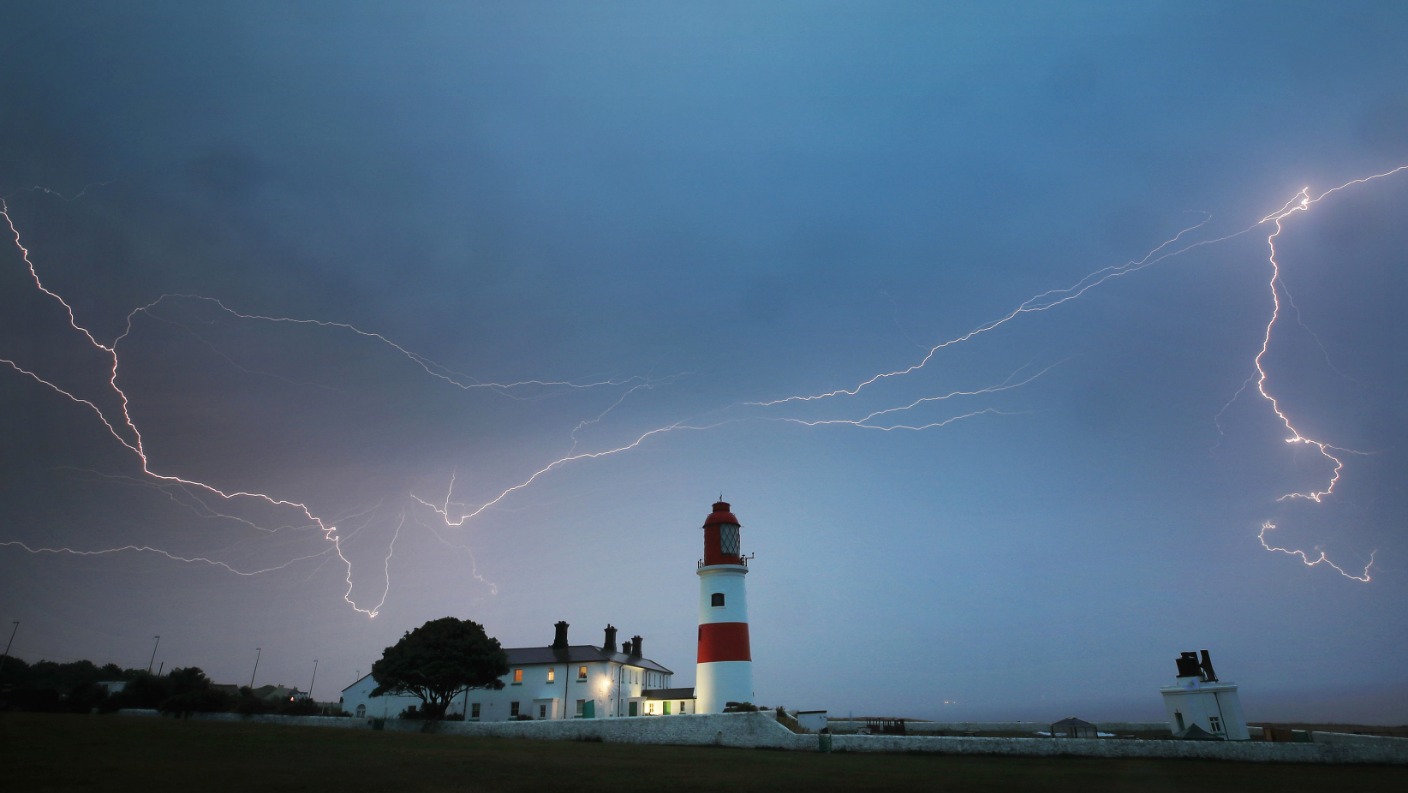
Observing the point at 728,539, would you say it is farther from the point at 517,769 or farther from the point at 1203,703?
the point at 1203,703

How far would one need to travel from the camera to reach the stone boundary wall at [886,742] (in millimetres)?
21516

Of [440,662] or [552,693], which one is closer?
[440,662]

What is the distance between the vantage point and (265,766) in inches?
572

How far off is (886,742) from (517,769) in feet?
48.2

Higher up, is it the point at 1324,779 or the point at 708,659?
the point at 708,659

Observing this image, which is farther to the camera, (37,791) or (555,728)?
(555,728)

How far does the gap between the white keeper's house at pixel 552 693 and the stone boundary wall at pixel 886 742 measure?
10.9 metres

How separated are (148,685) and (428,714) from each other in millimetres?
23931

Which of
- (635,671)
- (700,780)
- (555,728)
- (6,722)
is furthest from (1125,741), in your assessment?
(6,722)

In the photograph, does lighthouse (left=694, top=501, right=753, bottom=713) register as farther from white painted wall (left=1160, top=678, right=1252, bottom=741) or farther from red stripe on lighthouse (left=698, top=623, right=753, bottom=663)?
white painted wall (left=1160, top=678, right=1252, bottom=741)

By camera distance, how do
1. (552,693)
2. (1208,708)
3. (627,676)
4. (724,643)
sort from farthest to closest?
(627,676)
(552,693)
(724,643)
(1208,708)

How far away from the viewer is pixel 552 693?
142 feet

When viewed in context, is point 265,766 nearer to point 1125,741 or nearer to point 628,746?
point 628,746

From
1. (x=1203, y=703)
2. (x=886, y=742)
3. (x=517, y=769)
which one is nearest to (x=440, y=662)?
(x=517, y=769)
